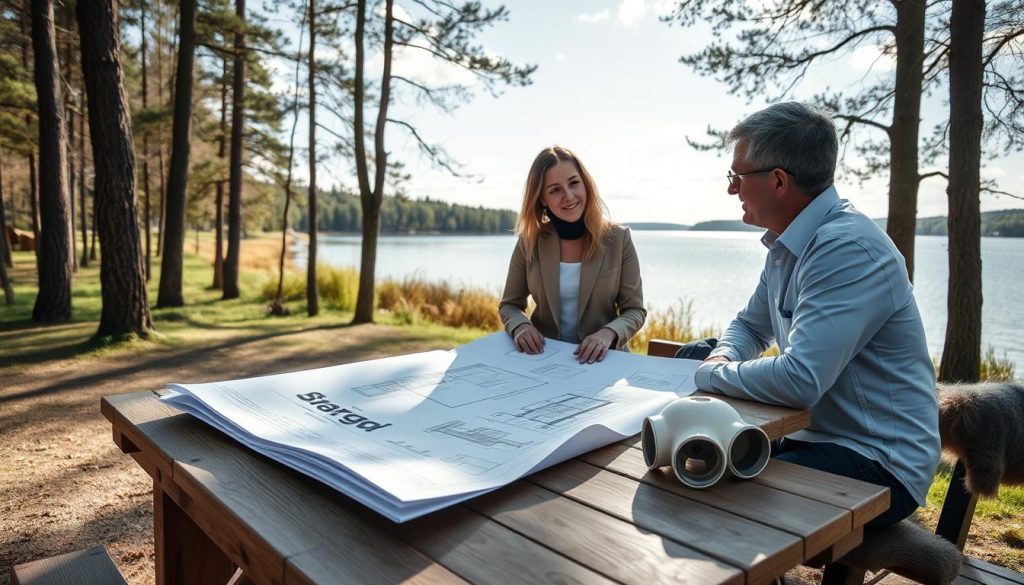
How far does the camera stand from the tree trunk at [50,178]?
7023mm

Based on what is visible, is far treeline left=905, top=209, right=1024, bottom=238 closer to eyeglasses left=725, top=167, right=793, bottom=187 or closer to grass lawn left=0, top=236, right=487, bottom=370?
eyeglasses left=725, top=167, right=793, bottom=187

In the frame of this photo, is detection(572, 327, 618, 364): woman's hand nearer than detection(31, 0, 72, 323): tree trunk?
Yes

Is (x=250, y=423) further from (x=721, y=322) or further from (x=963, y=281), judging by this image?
(x=721, y=322)

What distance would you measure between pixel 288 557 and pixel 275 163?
12894 mm

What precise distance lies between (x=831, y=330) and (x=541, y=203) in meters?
1.56

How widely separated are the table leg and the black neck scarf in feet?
5.61

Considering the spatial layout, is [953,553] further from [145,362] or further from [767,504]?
[145,362]

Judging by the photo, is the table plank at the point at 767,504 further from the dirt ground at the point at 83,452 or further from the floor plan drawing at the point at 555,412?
the dirt ground at the point at 83,452

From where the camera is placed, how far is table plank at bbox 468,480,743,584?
0.65m

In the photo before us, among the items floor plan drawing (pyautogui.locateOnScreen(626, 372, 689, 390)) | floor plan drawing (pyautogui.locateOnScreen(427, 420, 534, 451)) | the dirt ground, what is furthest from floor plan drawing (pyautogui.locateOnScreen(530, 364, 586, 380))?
the dirt ground

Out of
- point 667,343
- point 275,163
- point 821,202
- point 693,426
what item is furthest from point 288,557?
point 275,163

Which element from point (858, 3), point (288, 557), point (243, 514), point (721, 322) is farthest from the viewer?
point (721, 322)

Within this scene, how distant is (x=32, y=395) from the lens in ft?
15.1

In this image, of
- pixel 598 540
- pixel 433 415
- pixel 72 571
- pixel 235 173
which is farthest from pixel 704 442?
pixel 235 173
